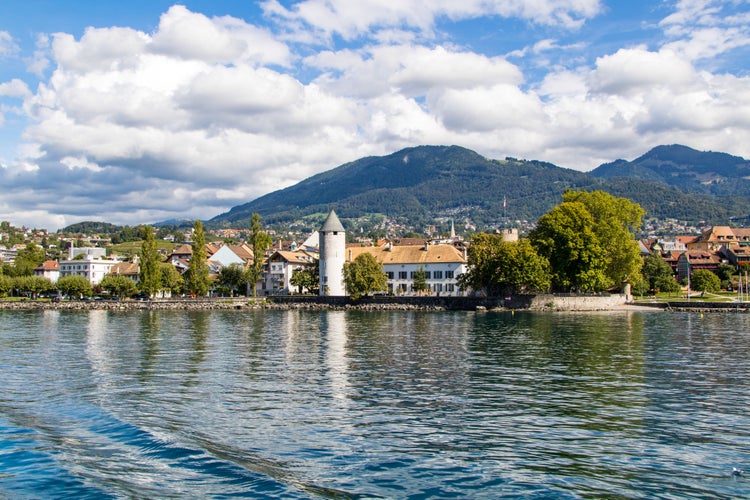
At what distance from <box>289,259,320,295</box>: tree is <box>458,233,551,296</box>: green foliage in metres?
25.8

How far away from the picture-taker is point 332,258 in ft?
319

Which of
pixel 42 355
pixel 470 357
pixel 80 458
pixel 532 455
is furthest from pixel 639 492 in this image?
pixel 42 355

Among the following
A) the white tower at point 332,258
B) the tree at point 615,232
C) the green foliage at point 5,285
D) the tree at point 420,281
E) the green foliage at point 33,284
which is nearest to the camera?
the tree at point 615,232

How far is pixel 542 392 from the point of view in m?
22.2

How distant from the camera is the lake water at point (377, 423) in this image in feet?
42.6

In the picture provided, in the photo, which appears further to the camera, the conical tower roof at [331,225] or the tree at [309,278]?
the tree at [309,278]

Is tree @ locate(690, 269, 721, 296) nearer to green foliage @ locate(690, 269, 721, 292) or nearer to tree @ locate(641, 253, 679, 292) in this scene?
green foliage @ locate(690, 269, 721, 292)

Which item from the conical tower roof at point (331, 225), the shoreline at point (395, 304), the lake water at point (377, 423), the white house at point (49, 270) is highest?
the conical tower roof at point (331, 225)

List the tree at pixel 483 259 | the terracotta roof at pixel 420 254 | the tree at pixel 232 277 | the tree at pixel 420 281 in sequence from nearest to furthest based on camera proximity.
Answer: the tree at pixel 483 259 < the tree at pixel 420 281 < the terracotta roof at pixel 420 254 < the tree at pixel 232 277

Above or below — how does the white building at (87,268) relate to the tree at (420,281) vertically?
above

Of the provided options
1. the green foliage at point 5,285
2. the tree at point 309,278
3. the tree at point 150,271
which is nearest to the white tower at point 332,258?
the tree at point 309,278

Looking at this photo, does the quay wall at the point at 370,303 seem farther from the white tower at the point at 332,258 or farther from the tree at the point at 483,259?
the white tower at the point at 332,258

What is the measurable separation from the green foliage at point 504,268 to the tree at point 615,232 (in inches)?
320

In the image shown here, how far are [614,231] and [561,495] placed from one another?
2734 inches
